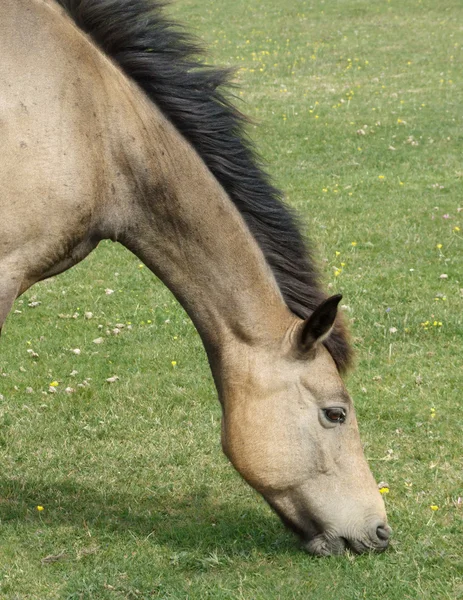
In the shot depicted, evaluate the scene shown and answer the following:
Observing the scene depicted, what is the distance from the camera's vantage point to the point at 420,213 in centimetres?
1129

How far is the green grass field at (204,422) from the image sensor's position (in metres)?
4.92

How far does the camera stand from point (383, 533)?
4855mm

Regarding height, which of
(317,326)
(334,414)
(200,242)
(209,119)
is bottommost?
(334,414)

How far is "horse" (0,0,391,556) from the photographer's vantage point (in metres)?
4.57

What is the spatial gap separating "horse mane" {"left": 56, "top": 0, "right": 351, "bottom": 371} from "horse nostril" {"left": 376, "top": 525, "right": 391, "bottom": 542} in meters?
0.86

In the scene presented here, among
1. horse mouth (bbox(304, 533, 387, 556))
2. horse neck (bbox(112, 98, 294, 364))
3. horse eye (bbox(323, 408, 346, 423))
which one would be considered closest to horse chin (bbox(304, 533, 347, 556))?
horse mouth (bbox(304, 533, 387, 556))

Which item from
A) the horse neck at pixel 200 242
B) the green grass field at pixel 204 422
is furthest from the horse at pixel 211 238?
the green grass field at pixel 204 422

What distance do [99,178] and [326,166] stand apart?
9.73 meters

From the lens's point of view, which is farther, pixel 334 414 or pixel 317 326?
pixel 334 414

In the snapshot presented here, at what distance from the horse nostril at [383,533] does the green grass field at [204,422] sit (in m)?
0.12

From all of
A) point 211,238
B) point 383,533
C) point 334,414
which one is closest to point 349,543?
point 383,533

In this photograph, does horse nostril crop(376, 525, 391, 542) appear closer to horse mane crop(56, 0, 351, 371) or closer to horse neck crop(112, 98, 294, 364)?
horse mane crop(56, 0, 351, 371)

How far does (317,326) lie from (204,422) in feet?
7.60

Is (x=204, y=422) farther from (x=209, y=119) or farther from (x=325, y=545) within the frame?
(x=209, y=119)
